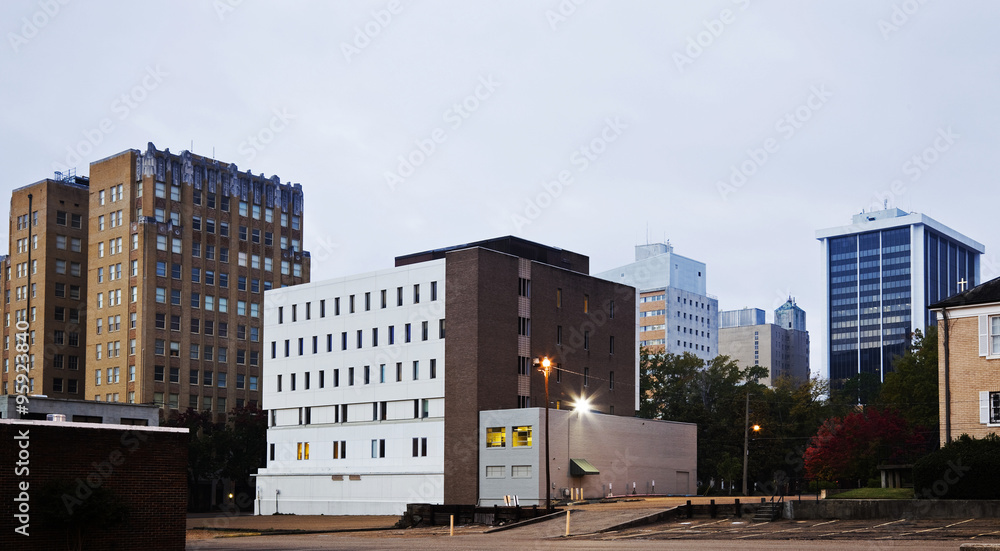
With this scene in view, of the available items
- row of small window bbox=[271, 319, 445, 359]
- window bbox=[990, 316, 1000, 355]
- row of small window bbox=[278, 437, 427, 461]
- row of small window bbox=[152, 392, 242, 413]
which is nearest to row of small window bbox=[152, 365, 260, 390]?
row of small window bbox=[152, 392, 242, 413]

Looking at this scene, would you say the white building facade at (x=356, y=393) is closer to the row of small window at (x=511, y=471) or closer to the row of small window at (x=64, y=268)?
the row of small window at (x=511, y=471)

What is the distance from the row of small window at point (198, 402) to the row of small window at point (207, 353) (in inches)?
185

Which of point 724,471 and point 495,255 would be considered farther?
point 724,471

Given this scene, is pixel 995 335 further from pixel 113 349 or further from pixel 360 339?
pixel 113 349

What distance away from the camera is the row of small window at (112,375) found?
407 feet

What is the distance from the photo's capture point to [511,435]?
257 feet

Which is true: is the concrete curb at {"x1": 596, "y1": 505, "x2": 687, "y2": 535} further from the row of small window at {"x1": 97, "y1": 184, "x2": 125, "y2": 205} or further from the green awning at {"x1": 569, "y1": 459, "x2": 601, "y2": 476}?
the row of small window at {"x1": 97, "y1": 184, "x2": 125, "y2": 205}

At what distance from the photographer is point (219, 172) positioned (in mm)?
133125

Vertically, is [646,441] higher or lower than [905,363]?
lower

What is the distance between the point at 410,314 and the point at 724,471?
3913 cm

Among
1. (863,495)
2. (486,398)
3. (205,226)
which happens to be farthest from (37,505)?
(205,226)

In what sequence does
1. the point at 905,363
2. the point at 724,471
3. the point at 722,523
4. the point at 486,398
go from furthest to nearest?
the point at 724,471
the point at 905,363
the point at 486,398
the point at 722,523

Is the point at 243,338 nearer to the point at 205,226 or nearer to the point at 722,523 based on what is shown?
the point at 205,226

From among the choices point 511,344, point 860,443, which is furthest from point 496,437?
point 860,443
